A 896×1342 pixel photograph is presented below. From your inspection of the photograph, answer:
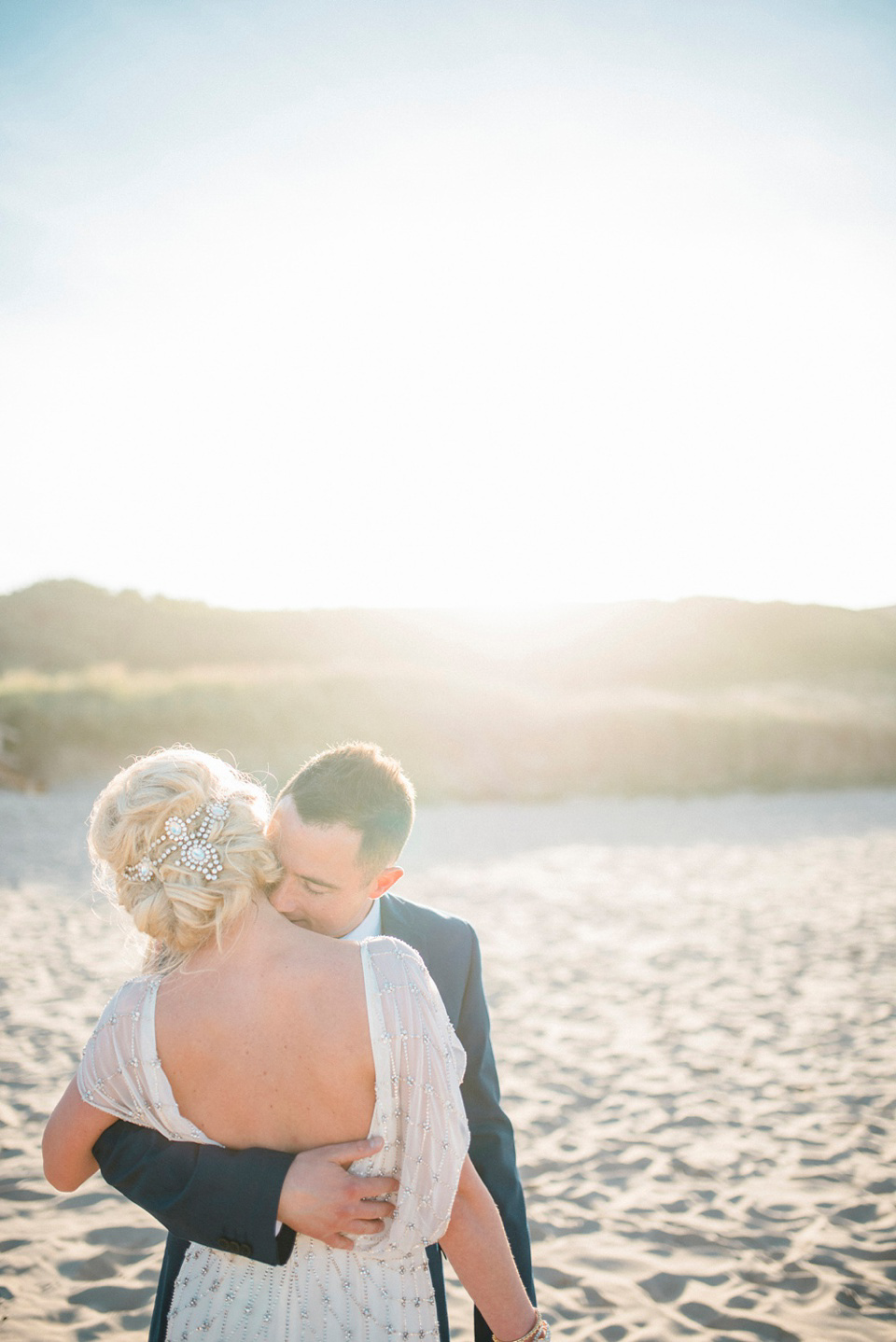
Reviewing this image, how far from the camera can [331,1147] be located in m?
1.50

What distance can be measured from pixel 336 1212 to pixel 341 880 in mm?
578

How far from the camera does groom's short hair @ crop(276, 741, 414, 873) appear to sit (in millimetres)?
1763

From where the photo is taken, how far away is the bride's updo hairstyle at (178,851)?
1492 mm

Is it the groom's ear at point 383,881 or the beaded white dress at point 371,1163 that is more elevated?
the groom's ear at point 383,881

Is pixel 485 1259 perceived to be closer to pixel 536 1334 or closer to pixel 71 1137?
pixel 536 1334

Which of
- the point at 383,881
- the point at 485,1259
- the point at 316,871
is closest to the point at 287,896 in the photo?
the point at 316,871

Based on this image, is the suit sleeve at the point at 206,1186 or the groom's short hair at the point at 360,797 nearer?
the suit sleeve at the point at 206,1186

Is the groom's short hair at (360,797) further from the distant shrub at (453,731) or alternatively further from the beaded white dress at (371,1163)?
the distant shrub at (453,731)

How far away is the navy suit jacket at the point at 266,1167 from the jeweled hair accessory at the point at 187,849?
1.67 ft

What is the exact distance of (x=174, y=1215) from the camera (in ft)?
5.09

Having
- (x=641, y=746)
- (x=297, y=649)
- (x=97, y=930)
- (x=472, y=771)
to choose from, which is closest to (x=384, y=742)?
(x=472, y=771)

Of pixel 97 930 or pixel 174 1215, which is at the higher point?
pixel 174 1215

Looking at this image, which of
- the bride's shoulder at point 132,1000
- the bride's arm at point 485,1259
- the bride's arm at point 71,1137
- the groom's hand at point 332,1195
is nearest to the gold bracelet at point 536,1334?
the bride's arm at point 485,1259

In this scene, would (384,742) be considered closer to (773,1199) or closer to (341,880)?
(773,1199)
